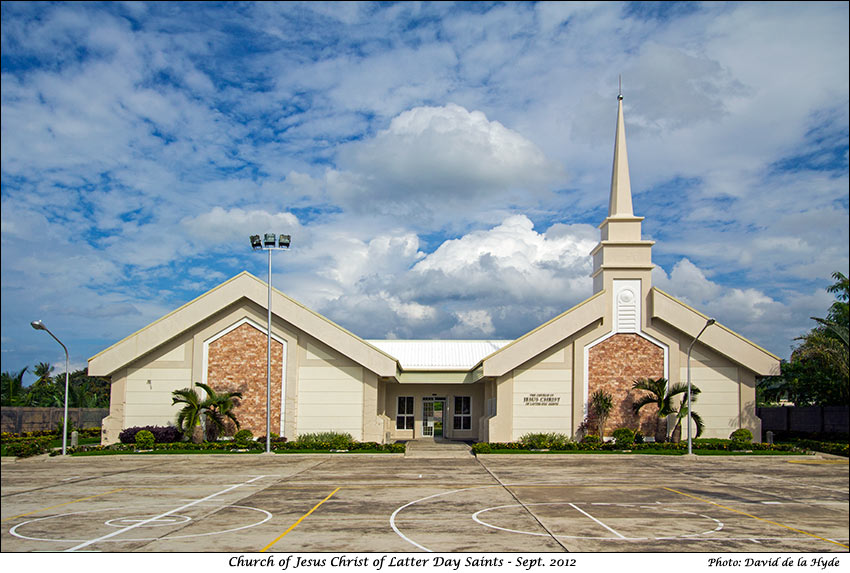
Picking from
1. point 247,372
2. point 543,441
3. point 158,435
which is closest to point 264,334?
point 247,372

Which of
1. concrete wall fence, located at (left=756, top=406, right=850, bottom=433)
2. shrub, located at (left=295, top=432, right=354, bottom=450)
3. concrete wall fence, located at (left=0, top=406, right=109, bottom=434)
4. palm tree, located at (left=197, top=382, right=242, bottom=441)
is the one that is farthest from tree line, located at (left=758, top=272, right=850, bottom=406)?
concrete wall fence, located at (left=0, top=406, right=109, bottom=434)

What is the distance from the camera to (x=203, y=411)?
33.2 meters

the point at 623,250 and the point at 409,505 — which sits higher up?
the point at 623,250

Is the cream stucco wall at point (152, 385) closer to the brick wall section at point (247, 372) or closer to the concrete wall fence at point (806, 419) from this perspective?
the brick wall section at point (247, 372)

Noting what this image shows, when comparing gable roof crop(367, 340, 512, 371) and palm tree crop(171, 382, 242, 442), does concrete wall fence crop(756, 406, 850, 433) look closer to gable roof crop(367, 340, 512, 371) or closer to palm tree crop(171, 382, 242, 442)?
gable roof crop(367, 340, 512, 371)

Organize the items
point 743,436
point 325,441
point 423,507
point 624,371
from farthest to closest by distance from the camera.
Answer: point 624,371 < point 743,436 < point 325,441 < point 423,507

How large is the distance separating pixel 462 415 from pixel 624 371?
1102cm

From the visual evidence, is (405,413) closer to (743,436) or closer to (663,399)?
(663,399)

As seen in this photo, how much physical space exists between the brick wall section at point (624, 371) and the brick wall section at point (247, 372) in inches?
654

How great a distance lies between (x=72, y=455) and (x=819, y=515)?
95.3 ft

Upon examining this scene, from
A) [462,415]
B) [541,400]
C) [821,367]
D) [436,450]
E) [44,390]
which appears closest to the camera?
[821,367]

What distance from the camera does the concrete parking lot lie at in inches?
478

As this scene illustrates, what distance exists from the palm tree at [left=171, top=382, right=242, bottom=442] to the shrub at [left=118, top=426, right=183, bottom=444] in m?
0.43

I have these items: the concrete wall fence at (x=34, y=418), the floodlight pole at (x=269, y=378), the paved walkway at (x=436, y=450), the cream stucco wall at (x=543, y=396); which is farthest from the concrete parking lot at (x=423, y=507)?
the concrete wall fence at (x=34, y=418)
